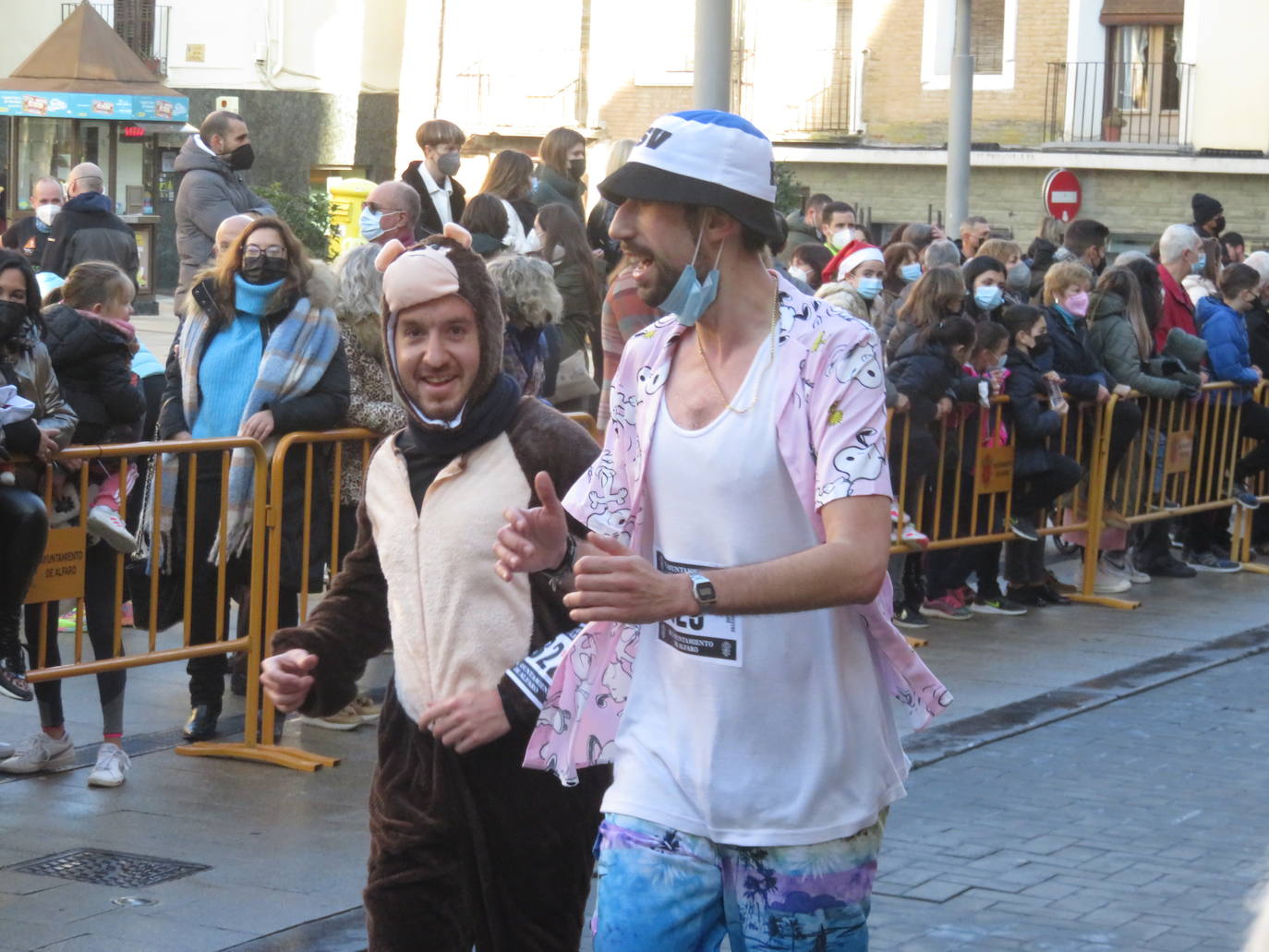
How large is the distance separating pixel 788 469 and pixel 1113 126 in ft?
99.5

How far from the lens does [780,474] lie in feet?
10.8

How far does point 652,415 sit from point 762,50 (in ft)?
107

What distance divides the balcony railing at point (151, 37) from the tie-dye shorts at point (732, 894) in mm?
37945

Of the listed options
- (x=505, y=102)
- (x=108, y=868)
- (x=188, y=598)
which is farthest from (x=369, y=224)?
(x=505, y=102)

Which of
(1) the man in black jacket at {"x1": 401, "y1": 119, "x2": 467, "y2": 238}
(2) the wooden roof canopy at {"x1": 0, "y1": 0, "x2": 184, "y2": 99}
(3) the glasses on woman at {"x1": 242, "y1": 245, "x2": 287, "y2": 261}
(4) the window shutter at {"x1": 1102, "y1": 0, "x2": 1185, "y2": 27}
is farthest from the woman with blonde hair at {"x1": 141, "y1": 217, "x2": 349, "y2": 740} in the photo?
(4) the window shutter at {"x1": 1102, "y1": 0, "x2": 1185, "y2": 27}

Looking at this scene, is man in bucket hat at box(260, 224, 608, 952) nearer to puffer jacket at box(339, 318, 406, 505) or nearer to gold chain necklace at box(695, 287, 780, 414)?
gold chain necklace at box(695, 287, 780, 414)

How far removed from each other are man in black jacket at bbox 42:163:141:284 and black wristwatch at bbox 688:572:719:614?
1047 cm

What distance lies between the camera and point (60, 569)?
695 cm

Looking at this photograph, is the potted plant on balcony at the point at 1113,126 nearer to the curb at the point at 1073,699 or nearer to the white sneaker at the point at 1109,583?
the white sneaker at the point at 1109,583

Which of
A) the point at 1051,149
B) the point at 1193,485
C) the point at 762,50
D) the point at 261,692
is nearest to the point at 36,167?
the point at 762,50

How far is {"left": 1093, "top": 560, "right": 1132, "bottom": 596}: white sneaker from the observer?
470 inches

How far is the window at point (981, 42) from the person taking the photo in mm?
A: 32906

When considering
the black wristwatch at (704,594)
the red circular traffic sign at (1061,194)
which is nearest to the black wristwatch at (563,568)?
the black wristwatch at (704,594)

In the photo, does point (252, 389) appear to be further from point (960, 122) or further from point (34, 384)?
point (960, 122)
